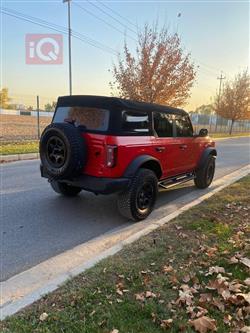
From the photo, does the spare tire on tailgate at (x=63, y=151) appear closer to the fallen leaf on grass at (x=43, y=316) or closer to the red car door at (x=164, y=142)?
the red car door at (x=164, y=142)

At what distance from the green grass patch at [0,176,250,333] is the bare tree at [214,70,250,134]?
40782mm

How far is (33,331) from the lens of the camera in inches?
97.3

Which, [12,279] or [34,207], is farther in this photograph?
[34,207]

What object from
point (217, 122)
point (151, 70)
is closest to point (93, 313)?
point (151, 70)

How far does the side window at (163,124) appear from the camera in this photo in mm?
A: 5824

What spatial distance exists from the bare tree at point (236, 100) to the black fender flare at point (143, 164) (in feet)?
129

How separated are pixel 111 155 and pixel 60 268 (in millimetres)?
1816

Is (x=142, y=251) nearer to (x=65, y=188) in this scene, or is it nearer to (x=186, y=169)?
(x=65, y=188)

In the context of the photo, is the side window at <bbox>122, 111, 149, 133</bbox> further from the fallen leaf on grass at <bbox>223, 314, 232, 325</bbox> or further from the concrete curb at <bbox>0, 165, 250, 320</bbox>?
the fallen leaf on grass at <bbox>223, 314, 232, 325</bbox>

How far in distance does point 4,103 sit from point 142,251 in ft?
286

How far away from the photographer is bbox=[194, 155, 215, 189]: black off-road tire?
761 centimetres

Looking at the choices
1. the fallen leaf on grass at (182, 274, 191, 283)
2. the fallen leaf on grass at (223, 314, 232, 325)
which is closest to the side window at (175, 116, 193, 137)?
the fallen leaf on grass at (182, 274, 191, 283)

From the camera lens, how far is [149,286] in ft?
10.2

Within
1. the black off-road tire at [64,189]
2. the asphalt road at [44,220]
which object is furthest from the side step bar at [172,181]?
the black off-road tire at [64,189]
